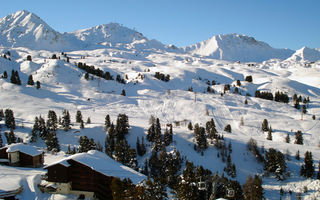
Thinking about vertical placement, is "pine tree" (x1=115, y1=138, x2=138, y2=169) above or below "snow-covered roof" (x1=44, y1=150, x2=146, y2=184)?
below

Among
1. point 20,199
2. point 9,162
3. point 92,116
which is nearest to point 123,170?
point 20,199

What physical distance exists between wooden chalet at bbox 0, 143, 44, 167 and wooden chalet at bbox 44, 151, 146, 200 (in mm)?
13020

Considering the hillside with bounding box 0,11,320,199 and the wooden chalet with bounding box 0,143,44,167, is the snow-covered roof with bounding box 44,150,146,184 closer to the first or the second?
the hillside with bounding box 0,11,320,199

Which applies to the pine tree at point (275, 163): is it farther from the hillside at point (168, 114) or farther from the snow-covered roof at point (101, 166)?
the snow-covered roof at point (101, 166)

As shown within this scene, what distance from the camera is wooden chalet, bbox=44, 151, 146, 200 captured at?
2872 cm

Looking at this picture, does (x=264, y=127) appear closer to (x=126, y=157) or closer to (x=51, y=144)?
(x=126, y=157)

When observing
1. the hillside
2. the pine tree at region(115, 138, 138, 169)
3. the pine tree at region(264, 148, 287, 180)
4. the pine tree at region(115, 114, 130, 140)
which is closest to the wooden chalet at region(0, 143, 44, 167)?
the hillside

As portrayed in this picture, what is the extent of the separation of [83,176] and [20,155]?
18594mm

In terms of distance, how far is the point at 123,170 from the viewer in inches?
1250

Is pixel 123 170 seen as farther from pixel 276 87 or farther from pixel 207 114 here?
pixel 276 87

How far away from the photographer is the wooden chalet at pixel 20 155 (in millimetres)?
39906

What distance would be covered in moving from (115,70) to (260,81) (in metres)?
122

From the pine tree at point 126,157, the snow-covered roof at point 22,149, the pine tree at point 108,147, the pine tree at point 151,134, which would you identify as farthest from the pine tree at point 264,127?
the snow-covered roof at point 22,149

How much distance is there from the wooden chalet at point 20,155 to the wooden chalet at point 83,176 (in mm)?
13020
